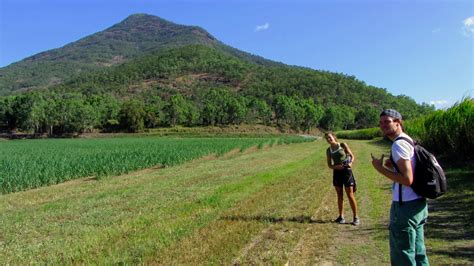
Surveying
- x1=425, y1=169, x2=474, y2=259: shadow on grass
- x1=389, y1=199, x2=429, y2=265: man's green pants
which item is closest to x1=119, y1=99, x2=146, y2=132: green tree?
x1=425, y1=169, x2=474, y2=259: shadow on grass

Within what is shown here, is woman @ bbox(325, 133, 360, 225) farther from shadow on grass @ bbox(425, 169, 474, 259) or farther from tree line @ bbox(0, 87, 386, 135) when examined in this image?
tree line @ bbox(0, 87, 386, 135)

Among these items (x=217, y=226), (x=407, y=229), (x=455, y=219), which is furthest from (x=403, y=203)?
(x=455, y=219)

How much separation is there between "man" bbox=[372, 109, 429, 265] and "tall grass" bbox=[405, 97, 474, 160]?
13917 mm

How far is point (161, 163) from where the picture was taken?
25094 millimetres

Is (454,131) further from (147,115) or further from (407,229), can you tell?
(147,115)

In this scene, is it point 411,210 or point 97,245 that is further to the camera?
point 97,245

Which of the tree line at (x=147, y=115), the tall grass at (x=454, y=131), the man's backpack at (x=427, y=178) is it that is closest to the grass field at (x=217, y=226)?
the man's backpack at (x=427, y=178)

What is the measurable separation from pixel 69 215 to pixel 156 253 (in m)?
4.60

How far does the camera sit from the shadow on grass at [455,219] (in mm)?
6752

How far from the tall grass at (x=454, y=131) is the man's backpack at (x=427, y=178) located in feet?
46.0

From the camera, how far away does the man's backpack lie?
4.29 metres

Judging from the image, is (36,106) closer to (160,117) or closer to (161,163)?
(160,117)

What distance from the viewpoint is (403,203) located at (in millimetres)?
4496

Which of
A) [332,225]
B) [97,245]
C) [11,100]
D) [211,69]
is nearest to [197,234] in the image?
[97,245]
